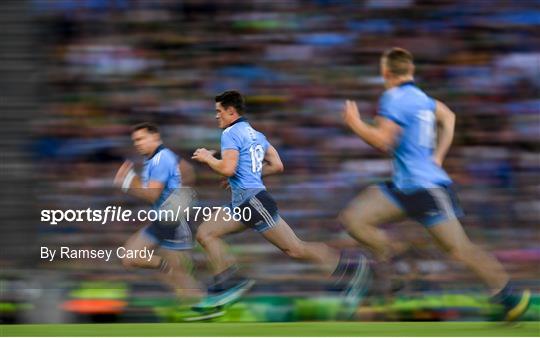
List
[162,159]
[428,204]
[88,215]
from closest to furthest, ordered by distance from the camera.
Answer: [428,204] → [162,159] → [88,215]

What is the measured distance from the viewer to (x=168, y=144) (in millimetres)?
9391

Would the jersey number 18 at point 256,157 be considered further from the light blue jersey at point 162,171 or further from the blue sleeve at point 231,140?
the light blue jersey at point 162,171

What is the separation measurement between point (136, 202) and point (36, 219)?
0.75 meters

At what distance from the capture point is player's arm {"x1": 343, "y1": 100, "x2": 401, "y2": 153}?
720 centimetres

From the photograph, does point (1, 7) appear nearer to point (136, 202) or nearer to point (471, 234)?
point (136, 202)

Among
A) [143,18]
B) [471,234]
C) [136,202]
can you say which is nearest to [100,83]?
[143,18]

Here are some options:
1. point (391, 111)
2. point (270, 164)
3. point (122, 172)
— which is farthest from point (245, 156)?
point (122, 172)

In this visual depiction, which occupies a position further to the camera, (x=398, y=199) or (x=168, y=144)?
(x=168, y=144)

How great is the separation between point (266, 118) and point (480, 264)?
278cm

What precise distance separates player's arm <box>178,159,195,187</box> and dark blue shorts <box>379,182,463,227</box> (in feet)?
6.09

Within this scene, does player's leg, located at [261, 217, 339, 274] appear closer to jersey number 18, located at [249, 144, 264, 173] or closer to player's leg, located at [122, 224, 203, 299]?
jersey number 18, located at [249, 144, 264, 173]

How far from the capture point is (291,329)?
762cm

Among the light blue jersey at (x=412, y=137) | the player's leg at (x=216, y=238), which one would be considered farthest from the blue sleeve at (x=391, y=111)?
the player's leg at (x=216, y=238)

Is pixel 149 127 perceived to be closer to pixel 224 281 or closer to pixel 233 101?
pixel 233 101
